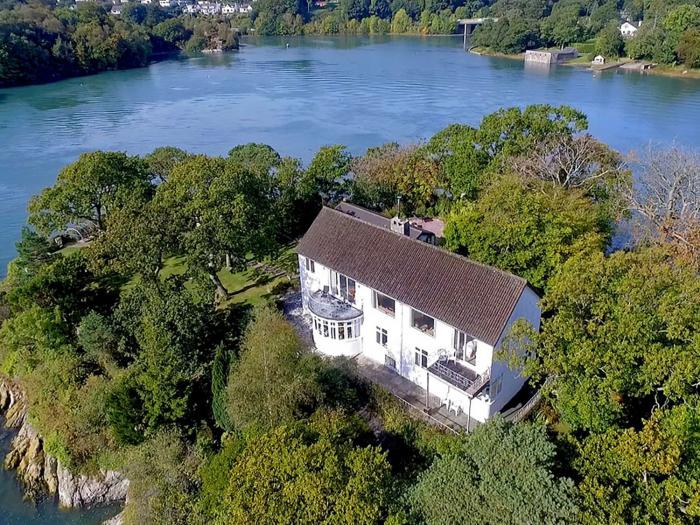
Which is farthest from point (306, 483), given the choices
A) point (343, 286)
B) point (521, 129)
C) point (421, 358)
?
point (521, 129)

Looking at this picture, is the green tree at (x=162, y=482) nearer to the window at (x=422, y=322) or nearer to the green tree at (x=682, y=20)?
the window at (x=422, y=322)

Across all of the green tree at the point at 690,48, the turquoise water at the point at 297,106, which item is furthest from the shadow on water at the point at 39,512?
the green tree at the point at 690,48

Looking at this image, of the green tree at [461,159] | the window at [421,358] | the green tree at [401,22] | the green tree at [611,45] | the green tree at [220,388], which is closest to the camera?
the green tree at [220,388]

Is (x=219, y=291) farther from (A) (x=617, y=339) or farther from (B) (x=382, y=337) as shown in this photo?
(A) (x=617, y=339)

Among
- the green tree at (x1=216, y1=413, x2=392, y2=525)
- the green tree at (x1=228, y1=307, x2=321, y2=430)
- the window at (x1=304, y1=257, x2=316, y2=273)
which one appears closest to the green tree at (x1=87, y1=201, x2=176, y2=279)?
the window at (x1=304, y1=257, x2=316, y2=273)

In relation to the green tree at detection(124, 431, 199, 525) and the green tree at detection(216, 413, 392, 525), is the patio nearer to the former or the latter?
the green tree at detection(216, 413, 392, 525)

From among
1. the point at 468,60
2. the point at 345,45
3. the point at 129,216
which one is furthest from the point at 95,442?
the point at 345,45
